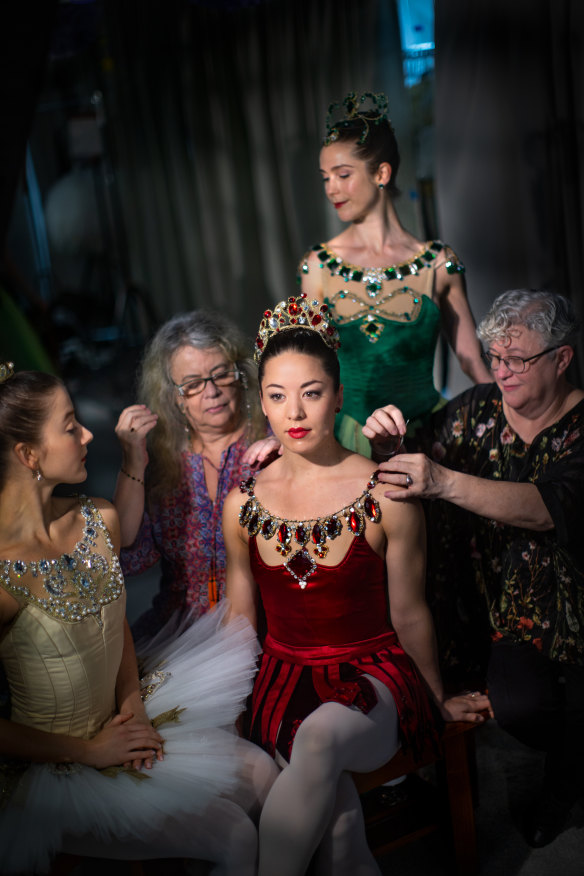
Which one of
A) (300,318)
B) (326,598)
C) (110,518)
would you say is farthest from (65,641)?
(300,318)

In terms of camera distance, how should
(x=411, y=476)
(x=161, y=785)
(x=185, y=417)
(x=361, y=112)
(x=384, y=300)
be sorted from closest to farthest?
1. (x=161, y=785)
2. (x=411, y=476)
3. (x=361, y=112)
4. (x=384, y=300)
5. (x=185, y=417)

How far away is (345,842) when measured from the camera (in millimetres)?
1444

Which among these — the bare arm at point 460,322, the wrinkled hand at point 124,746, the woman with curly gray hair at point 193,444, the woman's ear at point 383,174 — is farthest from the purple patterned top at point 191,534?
the woman's ear at point 383,174

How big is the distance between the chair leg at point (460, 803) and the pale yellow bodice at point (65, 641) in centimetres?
68

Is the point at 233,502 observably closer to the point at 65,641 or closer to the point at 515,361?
the point at 65,641

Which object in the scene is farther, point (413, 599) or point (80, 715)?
point (413, 599)

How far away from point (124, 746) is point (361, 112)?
1.33 m

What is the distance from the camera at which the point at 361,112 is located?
67.9 inches

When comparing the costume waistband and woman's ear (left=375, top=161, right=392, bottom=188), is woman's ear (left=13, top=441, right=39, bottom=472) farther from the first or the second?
woman's ear (left=375, top=161, right=392, bottom=188)

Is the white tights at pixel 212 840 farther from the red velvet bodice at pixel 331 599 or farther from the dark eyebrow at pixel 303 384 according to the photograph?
the dark eyebrow at pixel 303 384

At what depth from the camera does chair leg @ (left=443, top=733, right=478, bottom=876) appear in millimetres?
1649

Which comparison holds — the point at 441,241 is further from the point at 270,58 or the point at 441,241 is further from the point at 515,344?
Result: the point at 270,58

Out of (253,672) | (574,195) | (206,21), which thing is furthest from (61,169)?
(253,672)

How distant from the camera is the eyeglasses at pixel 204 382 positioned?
1854 mm
